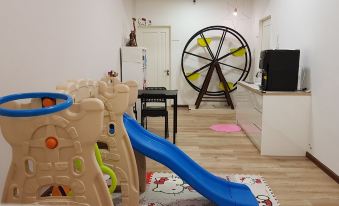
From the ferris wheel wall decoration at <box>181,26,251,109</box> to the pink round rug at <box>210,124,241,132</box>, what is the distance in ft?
5.25

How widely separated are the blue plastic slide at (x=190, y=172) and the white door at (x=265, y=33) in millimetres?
4069

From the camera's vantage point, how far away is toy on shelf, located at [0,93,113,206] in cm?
135

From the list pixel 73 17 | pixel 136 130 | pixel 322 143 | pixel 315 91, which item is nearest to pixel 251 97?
pixel 315 91

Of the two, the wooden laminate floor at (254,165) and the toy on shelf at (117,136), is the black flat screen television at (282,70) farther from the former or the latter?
the toy on shelf at (117,136)

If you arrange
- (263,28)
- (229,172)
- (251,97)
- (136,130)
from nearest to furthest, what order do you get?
(136,130) < (229,172) < (251,97) < (263,28)

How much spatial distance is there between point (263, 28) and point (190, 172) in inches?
191

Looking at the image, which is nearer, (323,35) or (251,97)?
(323,35)

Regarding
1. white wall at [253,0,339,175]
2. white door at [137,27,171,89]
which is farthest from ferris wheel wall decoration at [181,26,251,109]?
white wall at [253,0,339,175]

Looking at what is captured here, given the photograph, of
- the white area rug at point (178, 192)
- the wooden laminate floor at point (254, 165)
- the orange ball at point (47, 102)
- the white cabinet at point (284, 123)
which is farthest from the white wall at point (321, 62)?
the orange ball at point (47, 102)

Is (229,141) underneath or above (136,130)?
underneath

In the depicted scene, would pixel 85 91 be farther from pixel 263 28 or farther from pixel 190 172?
pixel 263 28

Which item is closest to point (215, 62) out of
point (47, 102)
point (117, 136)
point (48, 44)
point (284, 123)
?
point (284, 123)

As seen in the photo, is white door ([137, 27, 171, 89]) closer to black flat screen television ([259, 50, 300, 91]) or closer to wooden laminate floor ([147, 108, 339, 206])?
wooden laminate floor ([147, 108, 339, 206])

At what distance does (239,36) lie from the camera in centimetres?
705
